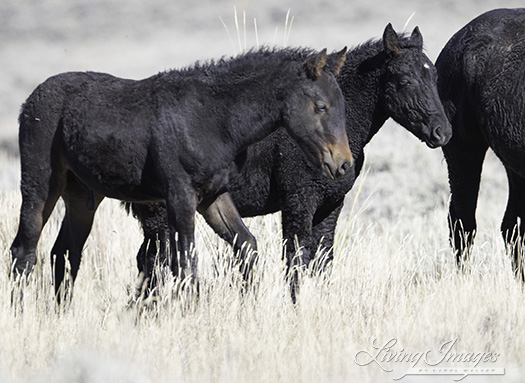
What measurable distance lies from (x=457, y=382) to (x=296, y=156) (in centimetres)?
255

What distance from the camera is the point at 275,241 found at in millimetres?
8445

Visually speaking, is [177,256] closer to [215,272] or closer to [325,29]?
[215,272]

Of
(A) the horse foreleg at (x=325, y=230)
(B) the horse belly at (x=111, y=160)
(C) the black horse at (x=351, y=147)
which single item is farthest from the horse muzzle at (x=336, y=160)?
(A) the horse foreleg at (x=325, y=230)

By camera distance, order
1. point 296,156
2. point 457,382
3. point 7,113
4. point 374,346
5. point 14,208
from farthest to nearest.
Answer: point 7,113 → point 14,208 → point 296,156 → point 374,346 → point 457,382

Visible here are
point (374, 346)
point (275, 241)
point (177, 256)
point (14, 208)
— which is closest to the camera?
point (374, 346)

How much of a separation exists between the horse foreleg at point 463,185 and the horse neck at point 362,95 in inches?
44.0

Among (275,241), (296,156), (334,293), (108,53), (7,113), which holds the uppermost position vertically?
(108,53)

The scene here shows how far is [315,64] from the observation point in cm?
604

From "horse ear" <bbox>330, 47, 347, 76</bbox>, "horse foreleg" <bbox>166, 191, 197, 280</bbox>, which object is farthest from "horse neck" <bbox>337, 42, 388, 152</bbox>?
"horse foreleg" <bbox>166, 191, 197, 280</bbox>

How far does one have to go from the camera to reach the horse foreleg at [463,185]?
8.12 meters

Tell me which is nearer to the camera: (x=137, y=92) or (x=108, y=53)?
(x=137, y=92)

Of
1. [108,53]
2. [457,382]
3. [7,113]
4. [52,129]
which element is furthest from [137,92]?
[108,53]

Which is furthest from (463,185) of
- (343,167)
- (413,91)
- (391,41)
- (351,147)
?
(343,167)

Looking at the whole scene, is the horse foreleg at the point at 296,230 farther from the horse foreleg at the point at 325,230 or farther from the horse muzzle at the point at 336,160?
the horse muzzle at the point at 336,160
